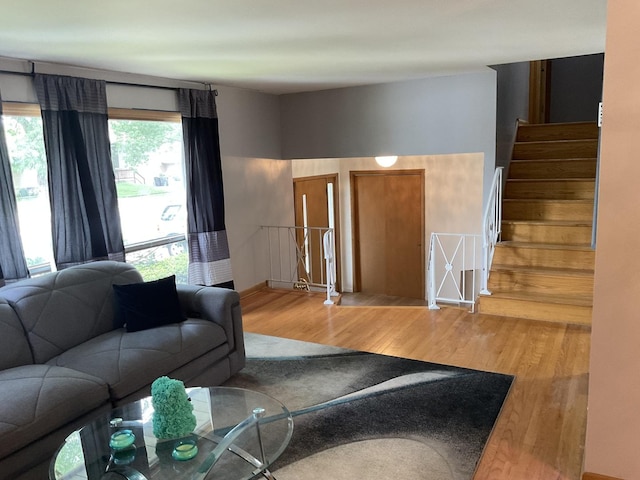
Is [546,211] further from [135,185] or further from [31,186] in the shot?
[31,186]

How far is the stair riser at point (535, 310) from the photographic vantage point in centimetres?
437

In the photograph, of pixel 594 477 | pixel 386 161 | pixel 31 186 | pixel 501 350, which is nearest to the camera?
pixel 594 477

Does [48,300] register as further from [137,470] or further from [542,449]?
[542,449]

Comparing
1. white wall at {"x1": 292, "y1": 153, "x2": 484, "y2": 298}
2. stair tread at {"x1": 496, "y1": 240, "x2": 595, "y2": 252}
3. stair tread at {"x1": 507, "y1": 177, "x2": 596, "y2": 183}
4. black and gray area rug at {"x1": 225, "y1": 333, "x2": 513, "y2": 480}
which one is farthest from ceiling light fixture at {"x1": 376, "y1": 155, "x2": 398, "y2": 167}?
black and gray area rug at {"x1": 225, "y1": 333, "x2": 513, "y2": 480}

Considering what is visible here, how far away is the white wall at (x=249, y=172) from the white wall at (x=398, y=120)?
0.93ft

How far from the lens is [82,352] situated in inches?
119

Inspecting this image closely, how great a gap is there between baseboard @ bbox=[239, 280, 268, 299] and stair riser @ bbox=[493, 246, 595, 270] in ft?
8.55

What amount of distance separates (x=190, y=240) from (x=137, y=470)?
9.90 feet

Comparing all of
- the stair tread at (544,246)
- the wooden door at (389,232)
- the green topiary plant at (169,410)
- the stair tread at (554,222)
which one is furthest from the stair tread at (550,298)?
the green topiary plant at (169,410)

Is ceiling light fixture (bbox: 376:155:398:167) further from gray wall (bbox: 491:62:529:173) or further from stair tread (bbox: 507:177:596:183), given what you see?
stair tread (bbox: 507:177:596:183)

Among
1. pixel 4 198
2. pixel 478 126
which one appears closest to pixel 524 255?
pixel 478 126

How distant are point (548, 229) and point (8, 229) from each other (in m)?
4.66

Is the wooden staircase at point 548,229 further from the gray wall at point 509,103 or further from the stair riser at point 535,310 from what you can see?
the gray wall at point 509,103

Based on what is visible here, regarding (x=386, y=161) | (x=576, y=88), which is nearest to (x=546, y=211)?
(x=386, y=161)
